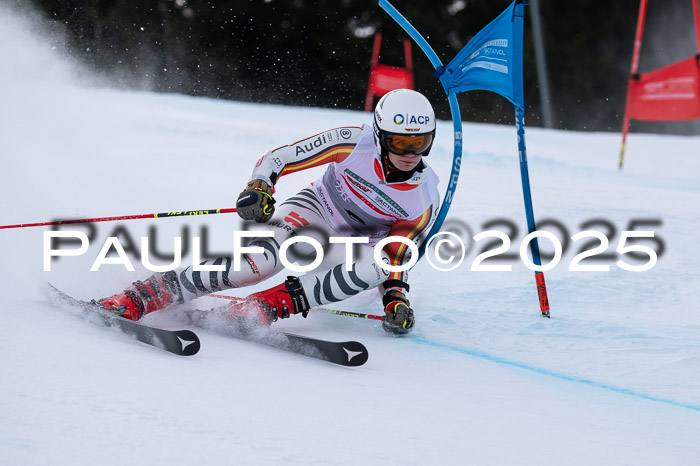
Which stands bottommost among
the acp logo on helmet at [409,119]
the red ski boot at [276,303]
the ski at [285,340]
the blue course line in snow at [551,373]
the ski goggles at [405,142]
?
the blue course line in snow at [551,373]

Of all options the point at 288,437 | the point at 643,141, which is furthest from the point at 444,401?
the point at 643,141

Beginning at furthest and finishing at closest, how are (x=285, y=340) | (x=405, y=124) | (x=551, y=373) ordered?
1. (x=405, y=124)
2. (x=551, y=373)
3. (x=285, y=340)

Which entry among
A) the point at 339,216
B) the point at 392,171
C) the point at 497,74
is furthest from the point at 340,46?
the point at 392,171

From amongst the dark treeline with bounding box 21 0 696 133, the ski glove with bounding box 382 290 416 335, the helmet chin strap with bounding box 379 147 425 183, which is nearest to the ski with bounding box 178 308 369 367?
the ski glove with bounding box 382 290 416 335

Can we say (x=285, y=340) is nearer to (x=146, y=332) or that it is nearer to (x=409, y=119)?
(x=146, y=332)

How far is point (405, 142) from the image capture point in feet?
10.6

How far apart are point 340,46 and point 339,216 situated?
1526 centimetres

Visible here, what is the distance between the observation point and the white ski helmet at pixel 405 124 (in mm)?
3234

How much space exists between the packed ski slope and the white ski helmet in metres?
0.78

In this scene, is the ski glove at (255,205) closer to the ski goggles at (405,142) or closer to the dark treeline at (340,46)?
the ski goggles at (405,142)

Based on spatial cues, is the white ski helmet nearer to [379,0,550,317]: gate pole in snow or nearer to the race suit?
the race suit

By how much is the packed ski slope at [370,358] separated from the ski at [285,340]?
0.05 m

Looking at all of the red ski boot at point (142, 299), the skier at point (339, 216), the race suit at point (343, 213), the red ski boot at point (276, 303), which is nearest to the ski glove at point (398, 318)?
the skier at point (339, 216)

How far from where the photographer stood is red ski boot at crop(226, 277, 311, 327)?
303 centimetres
